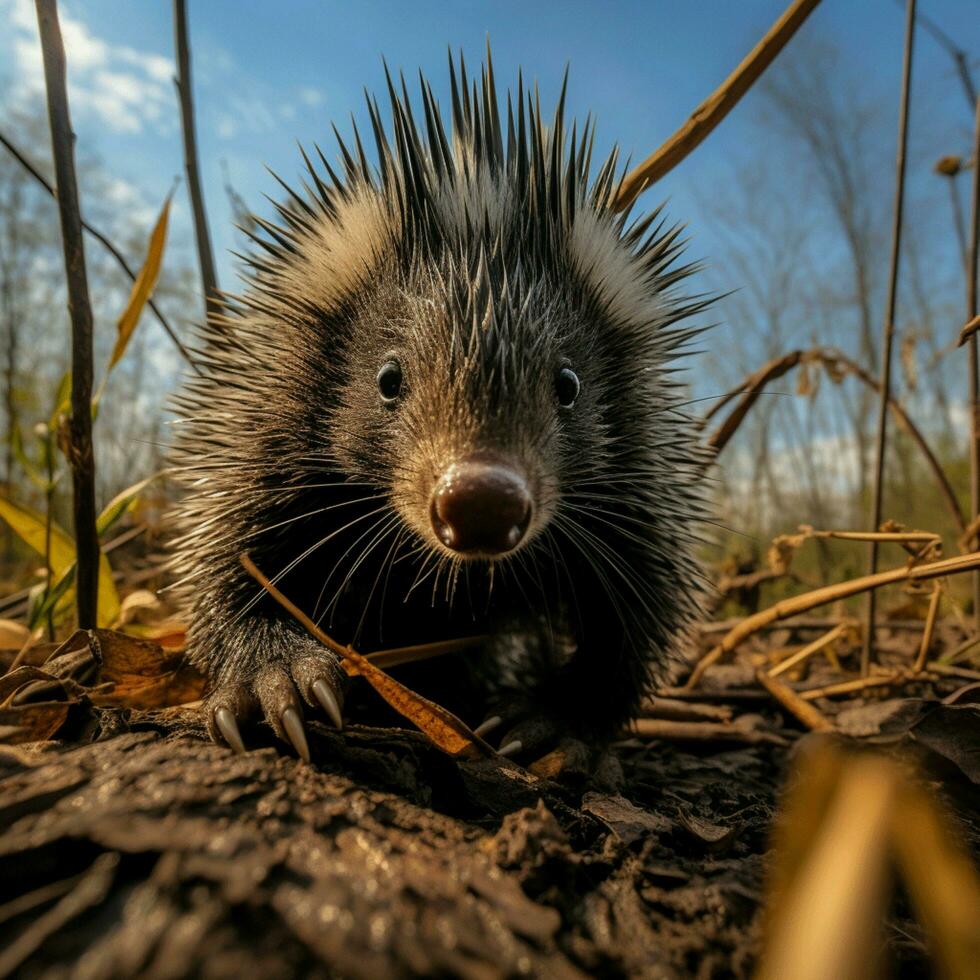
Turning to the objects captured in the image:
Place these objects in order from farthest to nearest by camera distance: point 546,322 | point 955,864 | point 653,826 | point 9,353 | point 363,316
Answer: point 9,353 < point 363,316 < point 546,322 < point 653,826 < point 955,864

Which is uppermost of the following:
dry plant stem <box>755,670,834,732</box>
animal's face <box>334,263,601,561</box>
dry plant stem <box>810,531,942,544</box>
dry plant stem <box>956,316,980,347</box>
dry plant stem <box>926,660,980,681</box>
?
dry plant stem <box>956,316,980,347</box>

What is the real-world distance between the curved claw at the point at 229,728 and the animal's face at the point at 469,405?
Answer: 53 centimetres

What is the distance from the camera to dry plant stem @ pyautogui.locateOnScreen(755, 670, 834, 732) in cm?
216

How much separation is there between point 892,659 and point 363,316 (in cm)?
300

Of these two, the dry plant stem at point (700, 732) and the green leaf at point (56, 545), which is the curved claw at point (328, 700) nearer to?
the dry plant stem at point (700, 732)

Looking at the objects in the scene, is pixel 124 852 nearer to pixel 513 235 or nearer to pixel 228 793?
pixel 228 793

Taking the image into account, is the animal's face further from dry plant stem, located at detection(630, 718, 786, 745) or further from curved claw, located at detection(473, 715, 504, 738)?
dry plant stem, located at detection(630, 718, 786, 745)

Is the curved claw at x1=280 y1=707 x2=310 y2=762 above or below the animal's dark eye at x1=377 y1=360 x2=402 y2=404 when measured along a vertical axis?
below

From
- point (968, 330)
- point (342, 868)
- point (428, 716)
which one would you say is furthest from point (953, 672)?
point (342, 868)

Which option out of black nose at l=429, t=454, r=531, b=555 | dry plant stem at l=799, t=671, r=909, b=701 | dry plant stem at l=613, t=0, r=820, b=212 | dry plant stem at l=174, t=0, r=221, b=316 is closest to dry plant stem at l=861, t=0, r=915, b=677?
dry plant stem at l=799, t=671, r=909, b=701

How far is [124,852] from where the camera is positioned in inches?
34.6

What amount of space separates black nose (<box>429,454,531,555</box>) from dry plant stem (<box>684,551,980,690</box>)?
114 cm

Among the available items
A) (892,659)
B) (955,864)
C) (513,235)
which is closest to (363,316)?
(513,235)

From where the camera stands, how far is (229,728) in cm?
132
